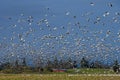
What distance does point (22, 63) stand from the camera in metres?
108

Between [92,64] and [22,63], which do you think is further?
[22,63]

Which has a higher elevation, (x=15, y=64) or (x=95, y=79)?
(x=15, y=64)

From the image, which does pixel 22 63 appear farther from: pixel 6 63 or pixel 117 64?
pixel 117 64

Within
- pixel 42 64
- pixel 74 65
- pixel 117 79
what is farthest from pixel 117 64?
pixel 117 79

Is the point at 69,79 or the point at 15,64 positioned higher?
the point at 15,64

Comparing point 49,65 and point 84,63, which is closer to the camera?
Result: point 84,63

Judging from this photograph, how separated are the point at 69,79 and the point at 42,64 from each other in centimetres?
7759

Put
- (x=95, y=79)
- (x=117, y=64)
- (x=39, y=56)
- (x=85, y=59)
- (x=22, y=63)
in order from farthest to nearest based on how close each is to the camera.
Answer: (x=39, y=56)
(x=22, y=63)
(x=85, y=59)
(x=117, y=64)
(x=95, y=79)

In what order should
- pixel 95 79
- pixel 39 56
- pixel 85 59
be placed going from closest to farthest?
pixel 95 79
pixel 85 59
pixel 39 56

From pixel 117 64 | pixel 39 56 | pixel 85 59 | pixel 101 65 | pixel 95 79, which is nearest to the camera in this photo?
pixel 95 79

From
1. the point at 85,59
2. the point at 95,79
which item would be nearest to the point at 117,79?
the point at 95,79

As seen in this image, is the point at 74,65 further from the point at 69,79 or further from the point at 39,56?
the point at 69,79

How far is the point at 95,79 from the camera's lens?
32812mm

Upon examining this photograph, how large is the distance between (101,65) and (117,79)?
2703 inches
